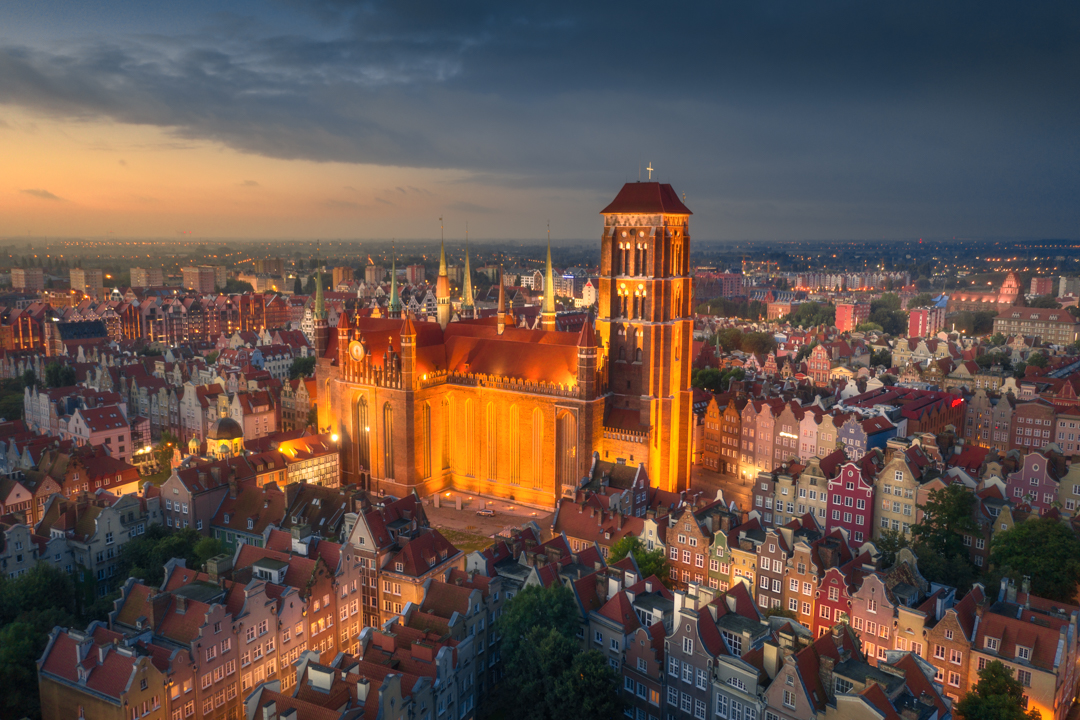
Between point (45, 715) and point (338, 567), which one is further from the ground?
point (338, 567)

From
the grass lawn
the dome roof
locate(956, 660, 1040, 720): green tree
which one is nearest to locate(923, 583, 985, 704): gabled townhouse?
locate(956, 660, 1040, 720): green tree

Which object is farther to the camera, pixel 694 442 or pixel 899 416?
pixel 694 442

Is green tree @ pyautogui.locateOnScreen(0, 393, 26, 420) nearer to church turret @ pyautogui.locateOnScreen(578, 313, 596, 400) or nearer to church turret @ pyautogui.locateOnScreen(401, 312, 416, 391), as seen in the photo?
church turret @ pyautogui.locateOnScreen(401, 312, 416, 391)

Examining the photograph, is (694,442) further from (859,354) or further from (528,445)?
(859,354)

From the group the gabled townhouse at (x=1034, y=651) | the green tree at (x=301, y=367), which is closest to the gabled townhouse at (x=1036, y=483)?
the gabled townhouse at (x=1034, y=651)

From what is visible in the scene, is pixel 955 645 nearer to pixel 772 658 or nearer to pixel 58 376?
pixel 772 658

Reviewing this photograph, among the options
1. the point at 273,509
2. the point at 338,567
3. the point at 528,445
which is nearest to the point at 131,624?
the point at 338,567

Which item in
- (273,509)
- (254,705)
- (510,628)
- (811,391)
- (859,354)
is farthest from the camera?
(859,354)

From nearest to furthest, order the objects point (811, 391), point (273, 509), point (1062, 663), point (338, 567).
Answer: point (1062, 663) → point (338, 567) → point (273, 509) → point (811, 391)

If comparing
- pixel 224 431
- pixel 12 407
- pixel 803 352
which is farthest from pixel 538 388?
pixel 803 352

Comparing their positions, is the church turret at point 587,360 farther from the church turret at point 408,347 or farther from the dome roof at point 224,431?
the dome roof at point 224,431
